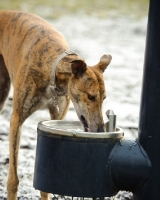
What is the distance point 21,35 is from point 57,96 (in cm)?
85

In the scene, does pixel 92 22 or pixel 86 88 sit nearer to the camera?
pixel 86 88

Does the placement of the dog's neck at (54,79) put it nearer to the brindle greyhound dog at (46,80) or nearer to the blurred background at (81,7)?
the brindle greyhound dog at (46,80)

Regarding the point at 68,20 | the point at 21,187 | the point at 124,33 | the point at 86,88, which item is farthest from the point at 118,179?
the point at 68,20

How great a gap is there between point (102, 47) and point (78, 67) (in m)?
8.82

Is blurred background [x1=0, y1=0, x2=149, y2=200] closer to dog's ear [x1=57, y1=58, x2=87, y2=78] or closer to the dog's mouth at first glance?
the dog's mouth

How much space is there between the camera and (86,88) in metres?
4.65

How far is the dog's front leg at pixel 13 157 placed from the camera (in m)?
4.94

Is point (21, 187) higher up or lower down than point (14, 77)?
lower down

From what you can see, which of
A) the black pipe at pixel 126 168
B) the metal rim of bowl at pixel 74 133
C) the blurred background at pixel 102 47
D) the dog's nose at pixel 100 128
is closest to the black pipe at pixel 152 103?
the black pipe at pixel 126 168

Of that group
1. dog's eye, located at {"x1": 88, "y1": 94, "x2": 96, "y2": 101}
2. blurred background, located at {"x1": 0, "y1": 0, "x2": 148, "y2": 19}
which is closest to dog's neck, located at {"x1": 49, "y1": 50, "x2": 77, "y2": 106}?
dog's eye, located at {"x1": 88, "y1": 94, "x2": 96, "y2": 101}

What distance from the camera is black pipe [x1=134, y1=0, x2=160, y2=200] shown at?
402cm

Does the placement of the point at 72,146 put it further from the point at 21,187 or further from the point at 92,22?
the point at 92,22

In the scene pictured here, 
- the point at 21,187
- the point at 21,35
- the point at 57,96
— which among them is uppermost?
the point at 21,35

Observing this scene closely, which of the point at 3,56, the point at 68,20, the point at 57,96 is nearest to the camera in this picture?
the point at 57,96
